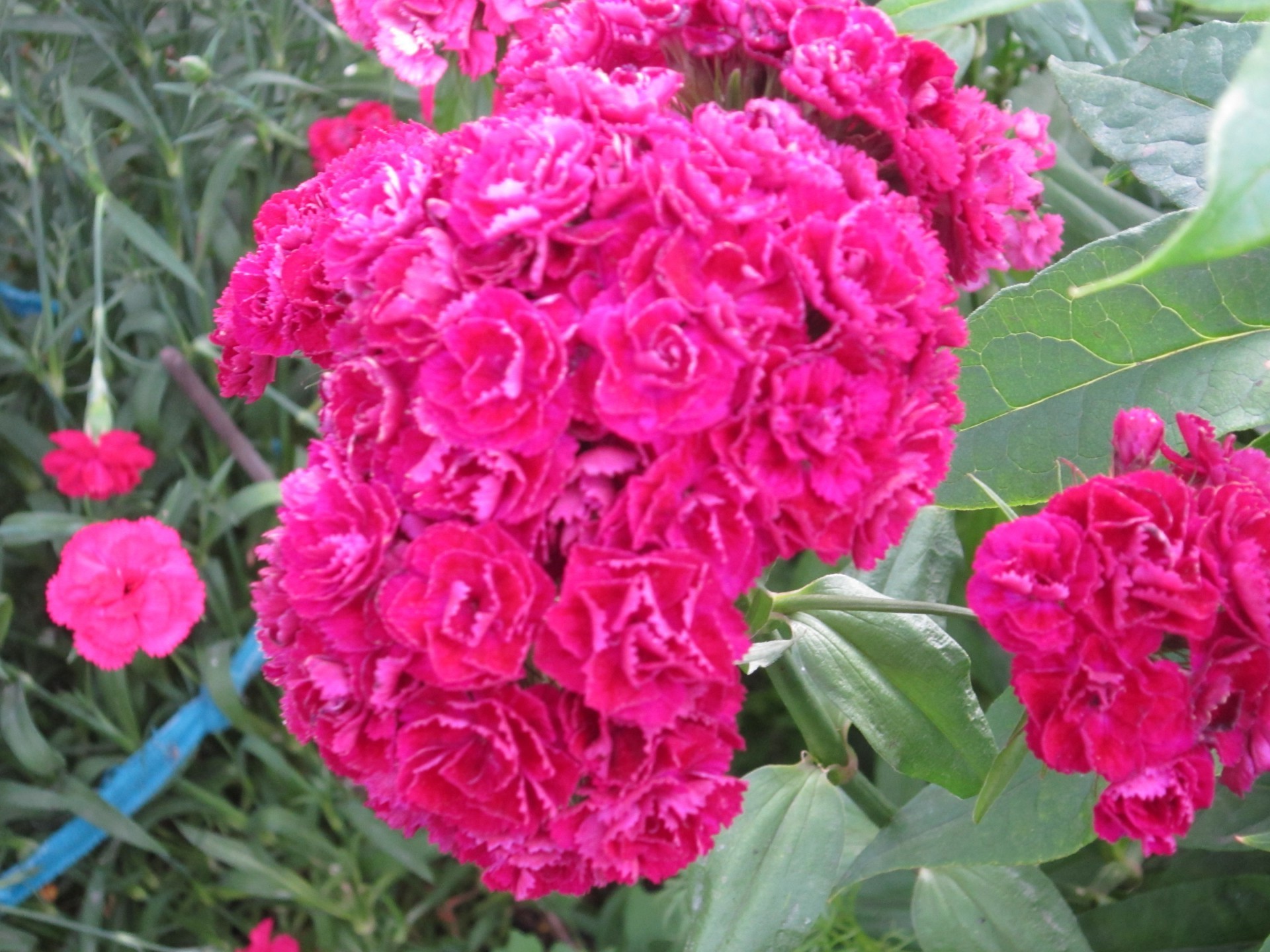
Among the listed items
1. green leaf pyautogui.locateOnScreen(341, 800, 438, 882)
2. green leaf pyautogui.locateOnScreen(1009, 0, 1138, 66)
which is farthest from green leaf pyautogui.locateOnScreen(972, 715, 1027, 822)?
green leaf pyautogui.locateOnScreen(341, 800, 438, 882)

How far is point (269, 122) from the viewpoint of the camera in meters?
1.33

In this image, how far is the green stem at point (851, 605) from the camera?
67cm

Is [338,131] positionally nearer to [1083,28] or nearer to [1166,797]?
[1083,28]

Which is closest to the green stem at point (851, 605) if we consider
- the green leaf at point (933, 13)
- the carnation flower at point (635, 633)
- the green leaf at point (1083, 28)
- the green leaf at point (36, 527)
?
the carnation flower at point (635, 633)

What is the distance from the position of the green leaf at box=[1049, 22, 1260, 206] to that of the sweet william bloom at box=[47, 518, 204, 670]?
0.96m

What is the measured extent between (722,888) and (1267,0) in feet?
2.16

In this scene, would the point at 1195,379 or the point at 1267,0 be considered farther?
the point at 1195,379

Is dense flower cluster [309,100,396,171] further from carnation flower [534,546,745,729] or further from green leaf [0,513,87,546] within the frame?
carnation flower [534,546,745,729]

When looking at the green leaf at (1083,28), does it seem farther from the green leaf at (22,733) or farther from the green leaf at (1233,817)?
the green leaf at (22,733)

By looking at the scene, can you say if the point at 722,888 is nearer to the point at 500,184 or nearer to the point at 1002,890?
the point at 1002,890

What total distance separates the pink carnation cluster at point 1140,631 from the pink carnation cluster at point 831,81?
0.20 meters

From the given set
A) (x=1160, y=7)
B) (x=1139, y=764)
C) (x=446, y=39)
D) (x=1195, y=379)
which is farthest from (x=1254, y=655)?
(x=1160, y=7)

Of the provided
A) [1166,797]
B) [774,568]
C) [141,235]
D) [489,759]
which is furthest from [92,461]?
[1166,797]

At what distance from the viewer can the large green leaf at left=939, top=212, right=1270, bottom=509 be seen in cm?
72
